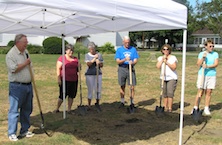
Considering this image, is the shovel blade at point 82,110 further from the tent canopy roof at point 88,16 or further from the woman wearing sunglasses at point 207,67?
the woman wearing sunglasses at point 207,67

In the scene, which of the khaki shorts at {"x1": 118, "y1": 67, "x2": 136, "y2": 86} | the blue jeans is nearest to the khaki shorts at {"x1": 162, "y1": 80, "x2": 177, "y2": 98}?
the khaki shorts at {"x1": 118, "y1": 67, "x2": 136, "y2": 86}

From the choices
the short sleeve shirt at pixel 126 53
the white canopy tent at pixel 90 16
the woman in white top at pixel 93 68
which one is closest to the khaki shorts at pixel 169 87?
the short sleeve shirt at pixel 126 53

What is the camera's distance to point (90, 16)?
19.4 ft

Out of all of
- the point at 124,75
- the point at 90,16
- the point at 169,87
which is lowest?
the point at 169,87

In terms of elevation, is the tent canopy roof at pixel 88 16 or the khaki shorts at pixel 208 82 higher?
the tent canopy roof at pixel 88 16

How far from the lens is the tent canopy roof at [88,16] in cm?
407

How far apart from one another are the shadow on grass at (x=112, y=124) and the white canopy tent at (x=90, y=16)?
1.21m

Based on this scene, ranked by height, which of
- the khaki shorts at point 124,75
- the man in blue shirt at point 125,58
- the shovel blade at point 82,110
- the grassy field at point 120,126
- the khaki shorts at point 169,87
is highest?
the man in blue shirt at point 125,58

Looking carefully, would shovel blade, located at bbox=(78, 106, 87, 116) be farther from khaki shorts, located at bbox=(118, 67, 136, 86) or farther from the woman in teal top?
the woman in teal top

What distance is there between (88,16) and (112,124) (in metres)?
2.31

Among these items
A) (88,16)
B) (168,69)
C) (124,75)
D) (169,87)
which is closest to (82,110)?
(124,75)

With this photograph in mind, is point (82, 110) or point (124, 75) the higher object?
point (124, 75)

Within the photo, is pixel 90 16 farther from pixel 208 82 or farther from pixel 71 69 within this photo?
pixel 208 82

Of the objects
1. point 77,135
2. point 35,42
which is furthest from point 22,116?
point 35,42
